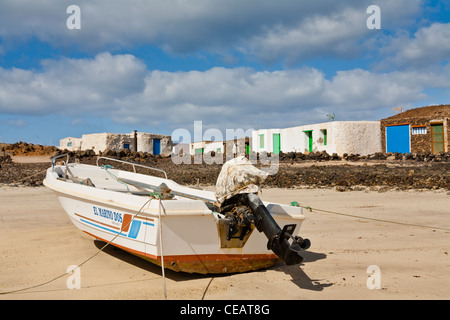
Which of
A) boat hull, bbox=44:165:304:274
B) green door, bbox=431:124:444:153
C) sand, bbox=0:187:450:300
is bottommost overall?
sand, bbox=0:187:450:300

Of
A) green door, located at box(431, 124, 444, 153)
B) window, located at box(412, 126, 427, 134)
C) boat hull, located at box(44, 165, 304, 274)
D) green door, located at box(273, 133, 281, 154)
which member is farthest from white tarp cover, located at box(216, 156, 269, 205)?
green door, located at box(273, 133, 281, 154)

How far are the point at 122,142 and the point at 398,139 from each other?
72.9 ft

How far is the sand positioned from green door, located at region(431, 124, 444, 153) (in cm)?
1812

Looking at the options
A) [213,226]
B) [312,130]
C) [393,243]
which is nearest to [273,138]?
[312,130]

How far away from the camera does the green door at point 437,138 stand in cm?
2456

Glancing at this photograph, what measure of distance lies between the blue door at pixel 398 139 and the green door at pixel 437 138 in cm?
143

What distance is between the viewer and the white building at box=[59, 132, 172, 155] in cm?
3388

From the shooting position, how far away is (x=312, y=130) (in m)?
28.5

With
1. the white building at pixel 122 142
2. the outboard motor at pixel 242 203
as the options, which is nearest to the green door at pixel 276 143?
the white building at pixel 122 142

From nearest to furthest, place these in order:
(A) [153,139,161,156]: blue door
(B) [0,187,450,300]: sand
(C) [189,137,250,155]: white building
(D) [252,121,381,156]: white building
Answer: (B) [0,187,450,300]: sand < (D) [252,121,381,156]: white building < (C) [189,137,250,155]: white building < (A) [153,139,161,156]: blue door

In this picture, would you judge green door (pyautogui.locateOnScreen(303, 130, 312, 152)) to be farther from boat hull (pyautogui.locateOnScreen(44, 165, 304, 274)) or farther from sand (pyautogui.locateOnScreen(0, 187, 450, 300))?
boat hull (pyautogui.locateOnScreen(44, 165, 304, 274))
